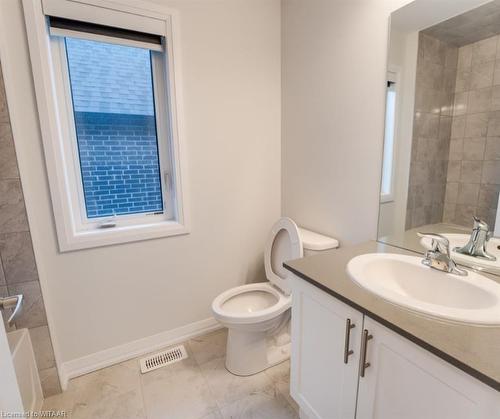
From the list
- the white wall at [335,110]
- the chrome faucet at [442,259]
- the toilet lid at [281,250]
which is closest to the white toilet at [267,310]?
the toilet lid at [281,250]

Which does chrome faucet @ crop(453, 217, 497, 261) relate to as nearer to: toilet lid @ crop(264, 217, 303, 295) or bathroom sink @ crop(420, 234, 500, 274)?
bathroom sink @ crop(420, 234, 500, 274)

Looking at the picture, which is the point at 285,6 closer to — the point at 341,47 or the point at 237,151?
the point at 341,47

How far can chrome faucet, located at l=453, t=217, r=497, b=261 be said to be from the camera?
103 cm

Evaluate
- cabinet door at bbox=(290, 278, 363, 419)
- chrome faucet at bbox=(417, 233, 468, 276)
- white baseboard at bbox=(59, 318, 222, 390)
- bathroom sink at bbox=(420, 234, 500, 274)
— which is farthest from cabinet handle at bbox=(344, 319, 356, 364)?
white baseboard at bbox=(59, 318, 222, 390)

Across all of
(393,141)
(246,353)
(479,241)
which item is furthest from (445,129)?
(246,353)

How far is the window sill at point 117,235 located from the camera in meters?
1.50

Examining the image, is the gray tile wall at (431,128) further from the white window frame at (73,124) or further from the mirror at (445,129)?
the white window frame at (73,124)

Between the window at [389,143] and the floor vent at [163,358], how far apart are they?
5.22 ft

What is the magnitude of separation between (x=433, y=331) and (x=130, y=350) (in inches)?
69.7

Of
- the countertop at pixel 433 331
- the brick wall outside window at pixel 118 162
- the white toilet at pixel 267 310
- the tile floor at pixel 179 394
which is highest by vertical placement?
the brick wall outside window at pixel 118 162

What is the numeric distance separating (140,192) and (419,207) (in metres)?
1.62

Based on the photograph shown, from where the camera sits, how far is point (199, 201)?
1.84m

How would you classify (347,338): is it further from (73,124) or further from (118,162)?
(73,124)

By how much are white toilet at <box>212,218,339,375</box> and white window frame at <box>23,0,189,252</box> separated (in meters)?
0.60
